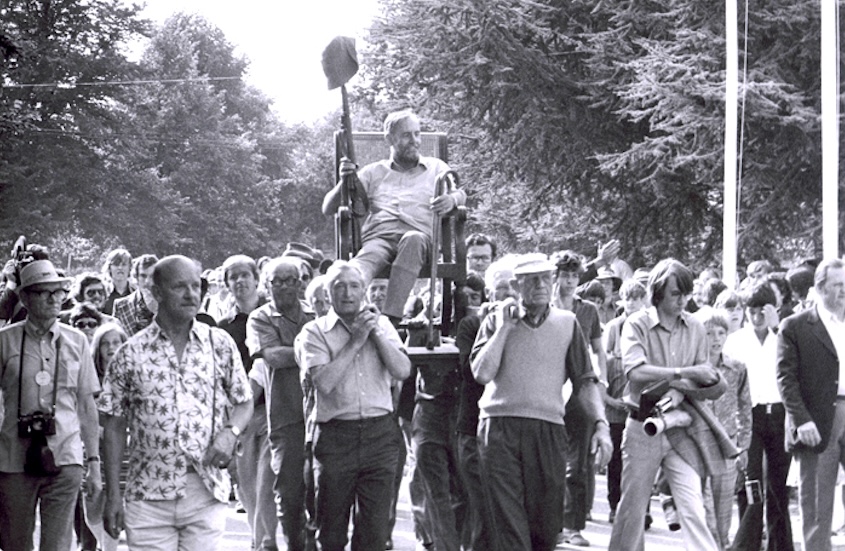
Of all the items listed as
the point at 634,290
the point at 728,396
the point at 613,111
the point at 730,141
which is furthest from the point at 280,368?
the point at 613,111

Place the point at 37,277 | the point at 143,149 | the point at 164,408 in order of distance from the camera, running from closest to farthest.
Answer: the point at 164,408 → the point at 37,277 → the point at 143,149

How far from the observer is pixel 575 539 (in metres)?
12.4

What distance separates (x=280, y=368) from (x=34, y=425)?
2187mm

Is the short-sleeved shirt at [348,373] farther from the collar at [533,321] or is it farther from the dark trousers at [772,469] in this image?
the dark trousers at [772,469]

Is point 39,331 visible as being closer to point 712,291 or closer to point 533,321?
point 533,321

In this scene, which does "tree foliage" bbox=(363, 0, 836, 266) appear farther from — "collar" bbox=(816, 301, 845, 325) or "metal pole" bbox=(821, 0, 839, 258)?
"collar" bbox=(816, 301, 845, 325)

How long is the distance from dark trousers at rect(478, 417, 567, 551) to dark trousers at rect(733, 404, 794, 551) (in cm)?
281

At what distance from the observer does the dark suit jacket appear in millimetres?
10539

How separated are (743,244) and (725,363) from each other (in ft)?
59.5

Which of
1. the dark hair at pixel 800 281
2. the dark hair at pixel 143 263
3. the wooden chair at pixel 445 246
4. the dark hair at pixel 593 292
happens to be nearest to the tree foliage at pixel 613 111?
the dark hair at pixel 800 281

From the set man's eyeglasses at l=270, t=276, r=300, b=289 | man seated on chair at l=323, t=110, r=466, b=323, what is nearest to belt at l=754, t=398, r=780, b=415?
man seated on chair at l=323, t=110, r=466, b=323

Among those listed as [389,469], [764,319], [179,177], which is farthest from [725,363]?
[179,177]

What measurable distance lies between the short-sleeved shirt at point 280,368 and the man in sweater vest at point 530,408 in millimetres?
1706

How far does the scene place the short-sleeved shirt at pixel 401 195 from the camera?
1123 cm
